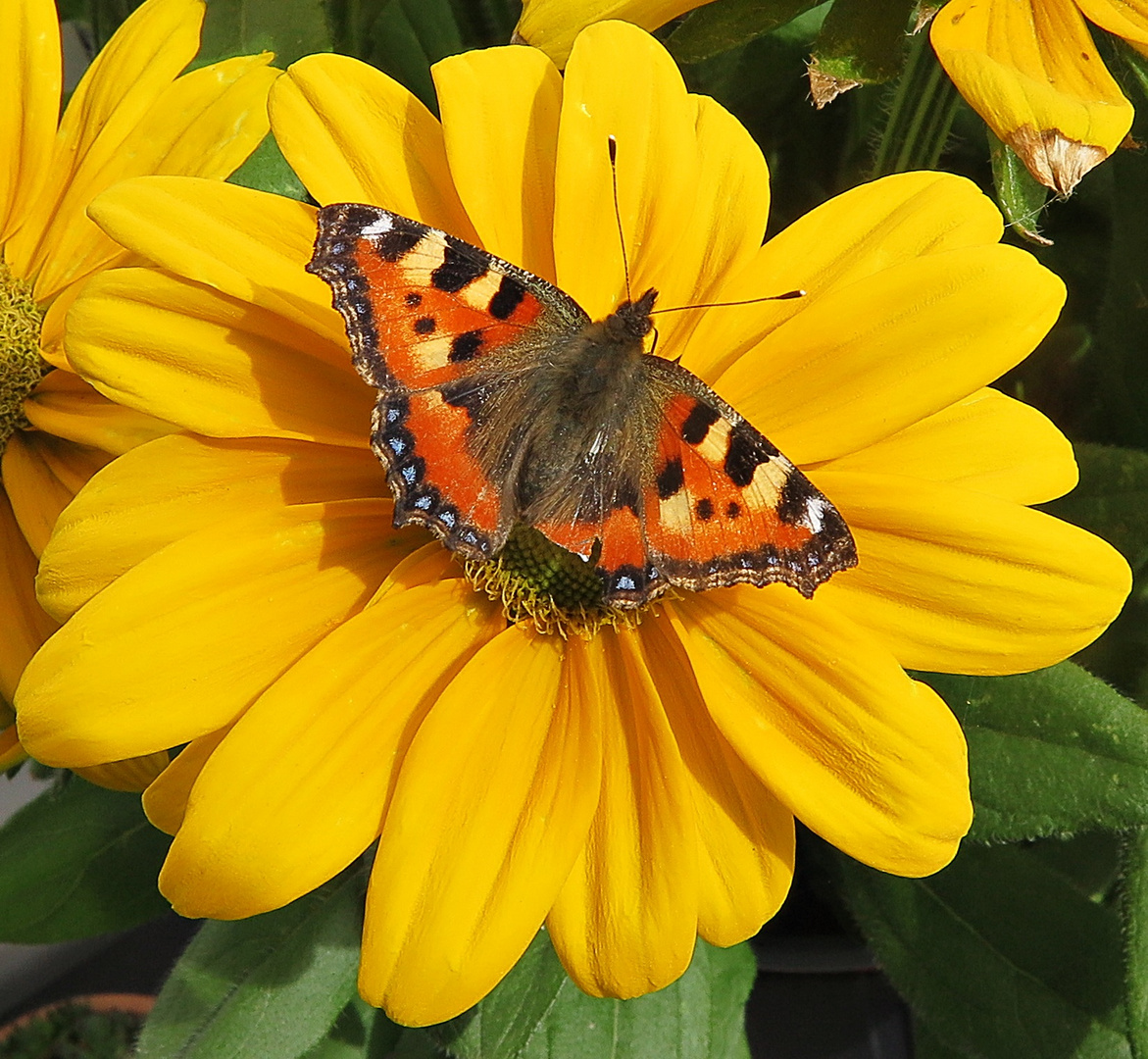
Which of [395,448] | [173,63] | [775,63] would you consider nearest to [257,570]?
[395,448]

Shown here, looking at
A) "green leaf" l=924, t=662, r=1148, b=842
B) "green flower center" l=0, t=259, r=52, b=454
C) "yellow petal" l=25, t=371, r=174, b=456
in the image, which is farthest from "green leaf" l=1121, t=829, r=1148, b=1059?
"green flower center" l=0, t=259, r=52, b=454

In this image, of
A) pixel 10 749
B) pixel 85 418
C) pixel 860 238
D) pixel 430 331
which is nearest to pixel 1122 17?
pixel 860 238

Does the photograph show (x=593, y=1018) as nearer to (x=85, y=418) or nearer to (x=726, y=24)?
(x=85, y=418)

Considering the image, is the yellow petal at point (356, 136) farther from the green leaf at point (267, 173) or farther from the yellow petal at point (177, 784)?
the yellow petal at point (177, 784)

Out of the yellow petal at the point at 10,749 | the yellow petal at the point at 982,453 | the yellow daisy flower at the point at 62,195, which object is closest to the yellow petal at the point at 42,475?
the yellow daisy flower at the point at 62,195

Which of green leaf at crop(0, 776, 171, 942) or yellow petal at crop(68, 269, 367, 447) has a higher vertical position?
yellow petal at crop(68, 269, 367, 447)

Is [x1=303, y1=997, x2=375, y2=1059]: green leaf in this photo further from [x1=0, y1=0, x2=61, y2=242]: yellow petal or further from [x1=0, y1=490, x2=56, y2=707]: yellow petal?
[x1=0, y1=0, x2=61, y2=242]: yellow petal
